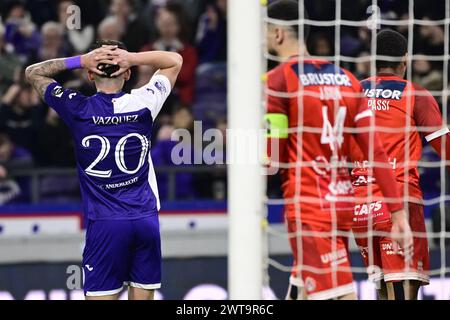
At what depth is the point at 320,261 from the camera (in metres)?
5.74

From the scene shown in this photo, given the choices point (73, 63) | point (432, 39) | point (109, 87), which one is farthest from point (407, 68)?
point (432, 39)

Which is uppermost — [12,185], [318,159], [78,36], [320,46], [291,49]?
[78,36]

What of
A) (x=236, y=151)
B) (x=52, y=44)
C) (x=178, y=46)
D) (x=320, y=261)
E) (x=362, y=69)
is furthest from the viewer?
(x=178, y=46)

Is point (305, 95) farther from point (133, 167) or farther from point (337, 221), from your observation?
point (133, 167)

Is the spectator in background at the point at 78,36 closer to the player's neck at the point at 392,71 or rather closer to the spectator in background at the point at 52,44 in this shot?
the spectator in background at the point at 52,44

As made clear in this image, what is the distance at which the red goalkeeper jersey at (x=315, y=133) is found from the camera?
18.7 ft

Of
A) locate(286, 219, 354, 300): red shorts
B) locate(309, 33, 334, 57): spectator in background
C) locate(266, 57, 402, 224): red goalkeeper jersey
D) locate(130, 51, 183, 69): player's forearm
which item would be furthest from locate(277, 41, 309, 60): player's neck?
locate(309, 33, 334, 57): spectator in background

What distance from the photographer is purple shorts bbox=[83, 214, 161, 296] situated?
19.7 feet

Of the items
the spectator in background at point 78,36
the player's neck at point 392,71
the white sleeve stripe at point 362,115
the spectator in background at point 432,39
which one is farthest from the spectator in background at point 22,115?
the white sleeve stripe at point 362,115

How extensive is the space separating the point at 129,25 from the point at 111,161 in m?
3.80

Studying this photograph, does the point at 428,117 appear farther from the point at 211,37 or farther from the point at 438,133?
the point at 211,37

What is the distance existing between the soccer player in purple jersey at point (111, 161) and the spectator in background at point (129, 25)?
347 centimetres

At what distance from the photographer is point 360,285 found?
8.33 m

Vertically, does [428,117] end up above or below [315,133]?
above
